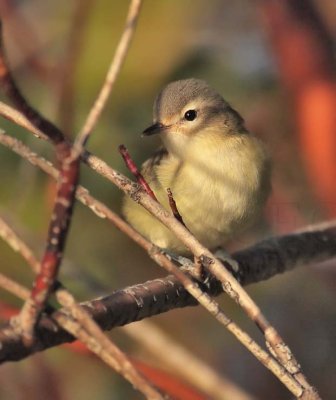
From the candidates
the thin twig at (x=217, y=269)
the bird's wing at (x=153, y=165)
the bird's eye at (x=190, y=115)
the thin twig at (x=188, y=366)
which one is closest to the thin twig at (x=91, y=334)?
the thin twig at (x=217, y=269)

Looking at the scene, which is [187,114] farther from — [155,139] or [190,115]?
[155,139]

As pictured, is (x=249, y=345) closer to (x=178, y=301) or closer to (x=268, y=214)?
(x=178, y=301)

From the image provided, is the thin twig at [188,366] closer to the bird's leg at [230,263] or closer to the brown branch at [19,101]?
the bird's leg at [230,263]

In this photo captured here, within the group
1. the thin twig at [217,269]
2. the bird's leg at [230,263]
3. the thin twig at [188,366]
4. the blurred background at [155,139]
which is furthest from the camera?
the blurred background at [155,139]

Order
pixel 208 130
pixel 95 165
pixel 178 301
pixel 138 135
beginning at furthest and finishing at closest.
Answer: pixel 138 135 < pixel 208 130 < pixel 178 301 < pixel 95 165

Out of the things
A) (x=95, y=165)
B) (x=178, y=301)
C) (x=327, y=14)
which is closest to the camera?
(x=95, y=165)

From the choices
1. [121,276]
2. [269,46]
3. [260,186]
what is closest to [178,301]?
[260,186]
